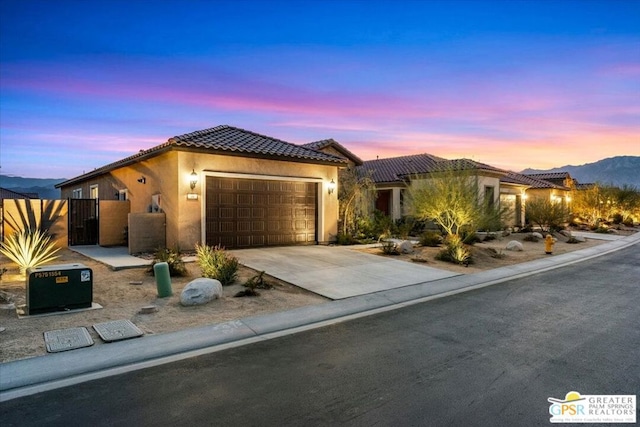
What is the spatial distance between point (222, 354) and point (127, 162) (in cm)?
1302

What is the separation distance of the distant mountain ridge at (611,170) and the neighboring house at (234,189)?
172221mm

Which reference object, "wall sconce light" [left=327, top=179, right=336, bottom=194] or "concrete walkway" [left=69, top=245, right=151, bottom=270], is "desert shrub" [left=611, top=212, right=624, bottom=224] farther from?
"concrete walkway" [left=69, top=245, right=151, bottom=270]

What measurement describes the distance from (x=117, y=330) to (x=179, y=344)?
1.16 metres

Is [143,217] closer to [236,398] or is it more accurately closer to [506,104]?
[236,398]

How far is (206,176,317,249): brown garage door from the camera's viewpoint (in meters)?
13.6

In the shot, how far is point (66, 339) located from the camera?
546 cm

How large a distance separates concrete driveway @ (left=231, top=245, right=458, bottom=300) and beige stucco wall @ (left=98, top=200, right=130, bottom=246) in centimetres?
620

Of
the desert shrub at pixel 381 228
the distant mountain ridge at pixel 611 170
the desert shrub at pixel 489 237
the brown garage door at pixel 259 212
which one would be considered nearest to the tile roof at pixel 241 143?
the brown garage door at pixel 259 212

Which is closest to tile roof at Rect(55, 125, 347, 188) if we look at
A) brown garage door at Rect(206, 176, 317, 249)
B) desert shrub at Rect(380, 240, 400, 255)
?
brown garage door at Rect(206, 176, 317, 249)

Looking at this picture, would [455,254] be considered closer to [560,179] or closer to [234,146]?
[234,146]

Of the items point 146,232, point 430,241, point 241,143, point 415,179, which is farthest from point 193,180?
point 415,179

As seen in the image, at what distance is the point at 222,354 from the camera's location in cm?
514

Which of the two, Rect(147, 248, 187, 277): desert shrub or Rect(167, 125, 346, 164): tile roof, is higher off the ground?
Rect(167, 125, 346, 164): tile roof

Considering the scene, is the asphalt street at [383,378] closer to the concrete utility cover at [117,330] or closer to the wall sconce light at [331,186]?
the concrete utility cover at [117,330]
